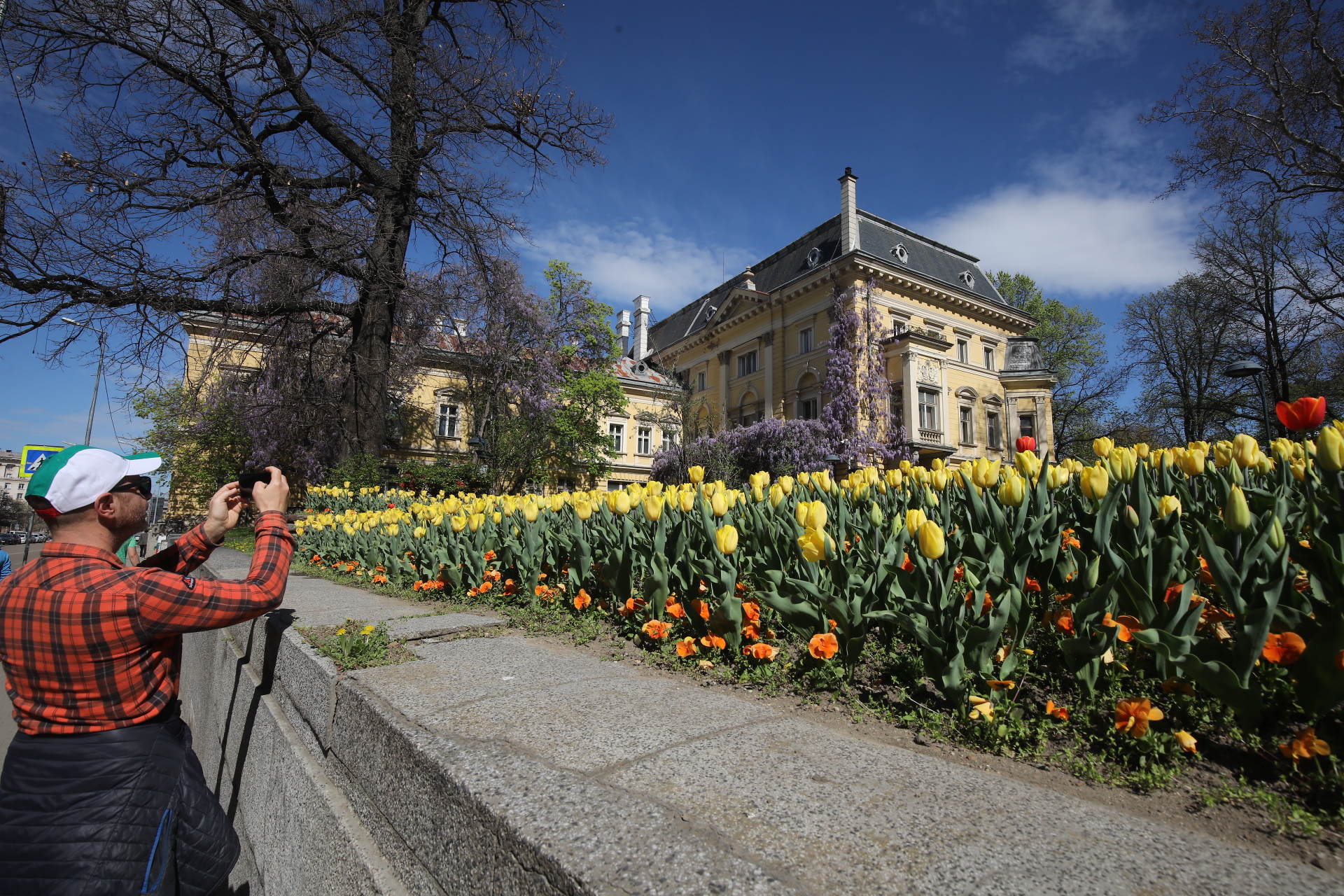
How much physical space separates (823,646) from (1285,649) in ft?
3.80

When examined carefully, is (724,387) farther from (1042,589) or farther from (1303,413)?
(1042,589)

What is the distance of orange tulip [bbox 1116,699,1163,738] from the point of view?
1.50 metres

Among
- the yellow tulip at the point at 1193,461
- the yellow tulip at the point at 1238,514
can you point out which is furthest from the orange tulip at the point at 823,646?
the yellow tulip at the point at 1193,461

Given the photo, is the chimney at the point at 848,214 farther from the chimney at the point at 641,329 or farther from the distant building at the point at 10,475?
the distant building at the point at 10,475

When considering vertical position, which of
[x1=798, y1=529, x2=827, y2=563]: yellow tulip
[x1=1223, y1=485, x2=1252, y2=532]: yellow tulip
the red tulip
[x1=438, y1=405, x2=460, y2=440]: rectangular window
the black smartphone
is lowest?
[x1=798, y1=529, x2=827, y2=563]: yellow tulip

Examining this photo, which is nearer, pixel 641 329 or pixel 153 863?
pixel 153 863

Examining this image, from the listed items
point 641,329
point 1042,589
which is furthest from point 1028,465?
point 641,329

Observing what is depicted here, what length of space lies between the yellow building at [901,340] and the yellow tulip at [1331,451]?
2582cm

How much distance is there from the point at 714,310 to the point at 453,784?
1543 inches

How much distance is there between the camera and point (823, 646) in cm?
209

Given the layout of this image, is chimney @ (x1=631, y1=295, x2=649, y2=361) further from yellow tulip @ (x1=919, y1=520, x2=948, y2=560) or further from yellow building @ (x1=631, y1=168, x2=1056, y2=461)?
yellow tulip @ (x1=919, y1=520, x2=948, y2=560)

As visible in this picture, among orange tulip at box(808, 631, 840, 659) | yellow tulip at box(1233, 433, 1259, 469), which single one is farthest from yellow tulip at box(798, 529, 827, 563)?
yellow tulip at box(1233, 433, 1259, 469)

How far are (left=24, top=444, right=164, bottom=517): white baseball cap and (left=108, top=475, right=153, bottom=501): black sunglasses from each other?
0.05 meters

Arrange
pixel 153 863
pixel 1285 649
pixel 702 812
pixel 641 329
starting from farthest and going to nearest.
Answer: pixel 641 329 < pixel 153 863 < pixel 1285 649 < pixel 702 812
